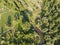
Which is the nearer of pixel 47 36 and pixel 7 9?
pixel 47 36

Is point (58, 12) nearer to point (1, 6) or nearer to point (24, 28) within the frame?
point (24, 28)

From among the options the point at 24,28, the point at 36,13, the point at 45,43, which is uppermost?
the point at 36,13

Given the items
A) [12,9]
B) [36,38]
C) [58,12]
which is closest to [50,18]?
[58,12]

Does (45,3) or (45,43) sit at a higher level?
Answer: (45,3)

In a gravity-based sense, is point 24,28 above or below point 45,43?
above

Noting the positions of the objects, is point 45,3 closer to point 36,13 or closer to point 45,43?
point 36,13

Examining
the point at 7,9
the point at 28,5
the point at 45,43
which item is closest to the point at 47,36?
the point at 45,43
